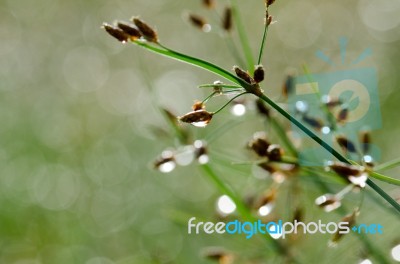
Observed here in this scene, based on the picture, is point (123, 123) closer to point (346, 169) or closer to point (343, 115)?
point (343, 115)

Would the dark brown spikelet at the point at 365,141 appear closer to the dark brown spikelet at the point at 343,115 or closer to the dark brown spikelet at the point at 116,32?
the dark brown spikelet at the point at 343,115

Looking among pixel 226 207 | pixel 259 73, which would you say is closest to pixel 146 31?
pixel 259 73

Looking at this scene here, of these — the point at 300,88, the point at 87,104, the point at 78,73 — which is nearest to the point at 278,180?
the point at 300,88

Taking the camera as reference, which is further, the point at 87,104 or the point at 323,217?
the point at 87,104

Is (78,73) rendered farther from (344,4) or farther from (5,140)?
(344,4)

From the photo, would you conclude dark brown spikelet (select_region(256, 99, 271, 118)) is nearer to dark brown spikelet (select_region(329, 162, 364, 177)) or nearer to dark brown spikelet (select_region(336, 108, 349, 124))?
dark brown spikelet (select_region(336, 108, 349, 124))

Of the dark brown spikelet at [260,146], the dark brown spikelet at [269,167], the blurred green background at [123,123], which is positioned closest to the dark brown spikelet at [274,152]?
the dark brown spikelet at [260,146]

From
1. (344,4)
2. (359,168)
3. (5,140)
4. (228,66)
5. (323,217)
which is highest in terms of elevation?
(344,4)
